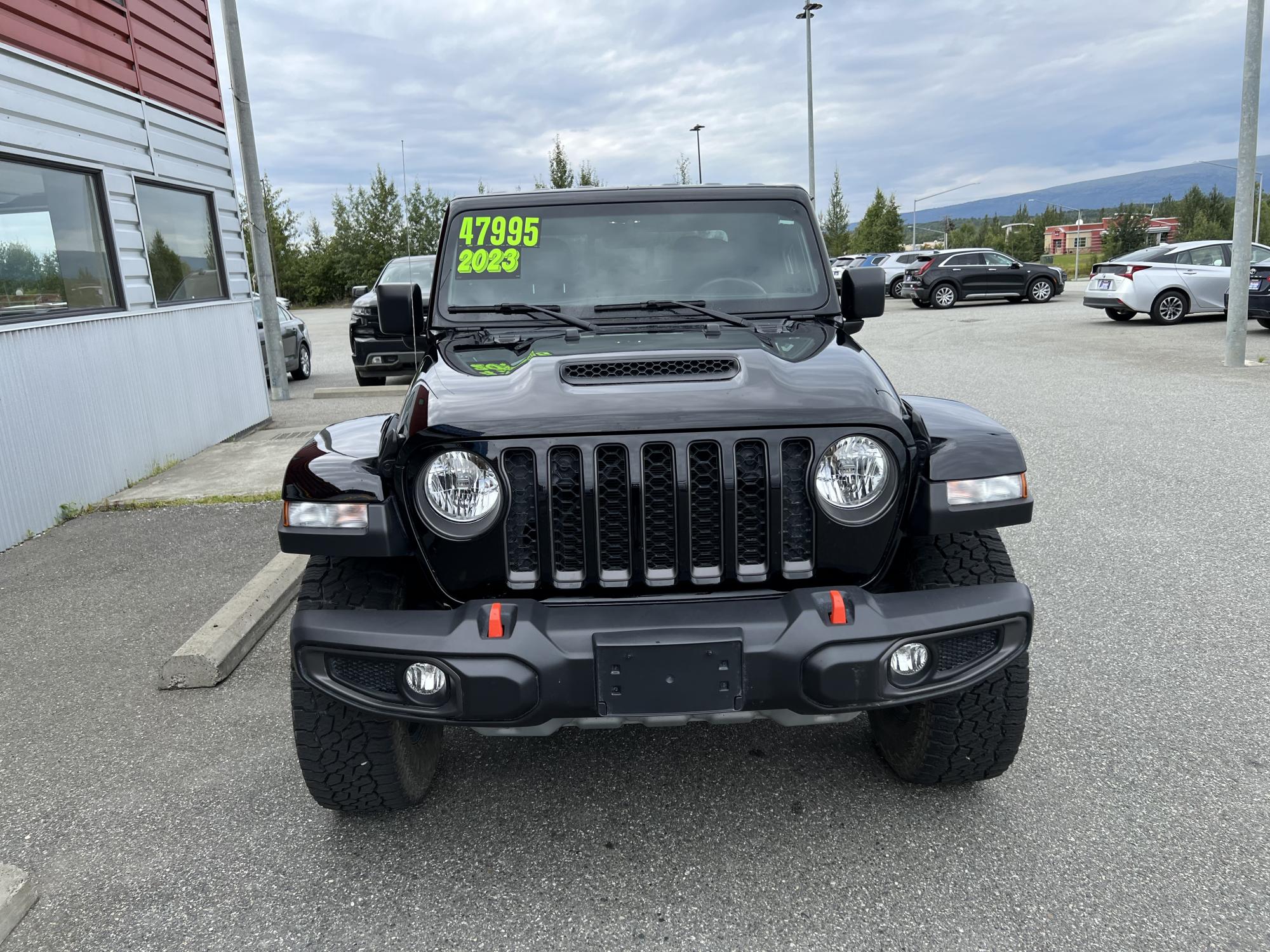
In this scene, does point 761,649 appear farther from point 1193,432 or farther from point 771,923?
point 1193,432

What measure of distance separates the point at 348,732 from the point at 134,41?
7.87 m

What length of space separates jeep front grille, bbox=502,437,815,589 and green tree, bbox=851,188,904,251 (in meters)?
55.1

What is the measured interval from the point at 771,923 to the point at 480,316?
2.24 meters

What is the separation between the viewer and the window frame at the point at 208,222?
805 cm

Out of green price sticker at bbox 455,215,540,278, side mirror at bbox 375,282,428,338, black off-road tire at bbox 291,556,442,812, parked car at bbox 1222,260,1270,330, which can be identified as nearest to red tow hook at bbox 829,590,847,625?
black off-road tire at bbox 291,556,442,812

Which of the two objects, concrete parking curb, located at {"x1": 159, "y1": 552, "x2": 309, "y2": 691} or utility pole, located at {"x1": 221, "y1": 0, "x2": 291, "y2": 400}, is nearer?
concrete parking curb, located at {"x1": 159, "y1": 552, "x2": 309, "y2": 691}

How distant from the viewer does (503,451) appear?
2391 millimetres

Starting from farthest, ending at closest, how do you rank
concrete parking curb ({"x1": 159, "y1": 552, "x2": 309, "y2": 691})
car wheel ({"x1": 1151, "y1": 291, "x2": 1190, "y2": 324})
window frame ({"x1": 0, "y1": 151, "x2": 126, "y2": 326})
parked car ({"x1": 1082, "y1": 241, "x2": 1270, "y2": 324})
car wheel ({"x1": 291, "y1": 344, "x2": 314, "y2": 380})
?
car wheel ({"x1": 1151, "y1": 291, "x2": 1190, "y2": 324}), parked car ({"x1": 1082, "y1": 241, "x2": 1270, "y2": 324}), car wheel ({"x1": 291, "y1": 344, "x2": 314, "y2": 380}), window frame ({"x1": 0, "y1": 151, "x2": 126, "y2": 326}), concrete parking curb ({"x1": 159, "y1": 552, "x2": 309, "y2": 691})

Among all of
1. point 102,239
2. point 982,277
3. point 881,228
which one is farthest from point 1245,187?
point 881,228

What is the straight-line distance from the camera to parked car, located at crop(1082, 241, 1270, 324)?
17469mm

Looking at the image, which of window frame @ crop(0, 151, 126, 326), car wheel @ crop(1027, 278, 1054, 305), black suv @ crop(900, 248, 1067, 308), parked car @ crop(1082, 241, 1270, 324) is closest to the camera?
window frame @ crop(0, 151, 126, 326)

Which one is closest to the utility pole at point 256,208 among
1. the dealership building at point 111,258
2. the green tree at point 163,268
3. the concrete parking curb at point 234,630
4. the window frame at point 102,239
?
the dealership building at point 111,258

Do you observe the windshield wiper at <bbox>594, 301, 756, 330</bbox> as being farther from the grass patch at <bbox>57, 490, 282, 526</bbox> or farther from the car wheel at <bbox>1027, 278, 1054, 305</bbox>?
the car wheel at <bbox>1027, 278, 1054, 305</bbox>

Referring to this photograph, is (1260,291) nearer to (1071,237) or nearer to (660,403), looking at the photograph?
(660,403)
